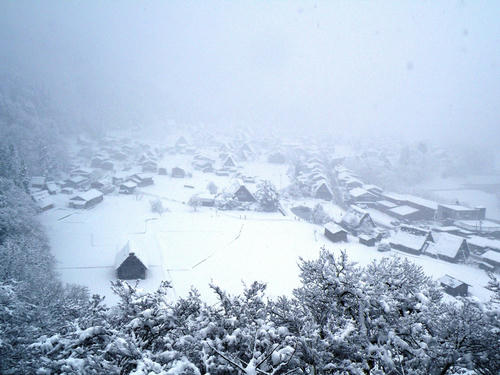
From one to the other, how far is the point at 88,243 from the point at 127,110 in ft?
286

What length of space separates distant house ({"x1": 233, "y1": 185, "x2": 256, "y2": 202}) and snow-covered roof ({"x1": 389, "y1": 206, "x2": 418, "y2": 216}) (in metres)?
23.4

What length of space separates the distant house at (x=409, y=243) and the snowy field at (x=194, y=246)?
1112 mm

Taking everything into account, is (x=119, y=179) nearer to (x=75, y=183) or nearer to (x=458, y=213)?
(x=75, y=183)

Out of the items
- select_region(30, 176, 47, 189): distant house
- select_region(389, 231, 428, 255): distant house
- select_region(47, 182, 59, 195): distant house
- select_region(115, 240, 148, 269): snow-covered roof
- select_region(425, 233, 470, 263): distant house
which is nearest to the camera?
select_region(115, 240, 148, 269): snow-covered roof

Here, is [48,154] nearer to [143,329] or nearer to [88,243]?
[88,243]

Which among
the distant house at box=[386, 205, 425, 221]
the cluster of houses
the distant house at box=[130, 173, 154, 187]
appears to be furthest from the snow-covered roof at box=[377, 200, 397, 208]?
the distant house at box=[130, 173, 154, 187]

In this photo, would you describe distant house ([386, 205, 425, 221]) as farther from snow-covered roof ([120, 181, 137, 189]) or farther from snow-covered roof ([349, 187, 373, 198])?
snow-covered roof ([120, 181, 137, 189])

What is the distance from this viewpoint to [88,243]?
2497cm

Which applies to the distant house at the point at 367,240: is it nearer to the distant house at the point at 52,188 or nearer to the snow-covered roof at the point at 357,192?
the snow-covered roof at the point at 357,192

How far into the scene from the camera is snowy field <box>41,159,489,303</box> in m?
20.5

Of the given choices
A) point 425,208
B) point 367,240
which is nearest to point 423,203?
point 425,208

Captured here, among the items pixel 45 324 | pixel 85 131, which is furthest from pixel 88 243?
pixel 85 131

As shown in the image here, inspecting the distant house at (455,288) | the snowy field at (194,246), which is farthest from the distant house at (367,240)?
the distant house at (455,288)

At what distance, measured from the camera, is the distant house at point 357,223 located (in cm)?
3272
